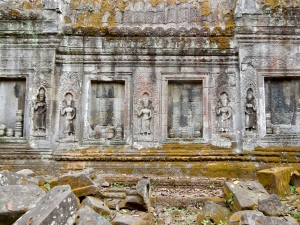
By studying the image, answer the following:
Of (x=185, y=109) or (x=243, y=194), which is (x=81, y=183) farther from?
(x=185, y=109)

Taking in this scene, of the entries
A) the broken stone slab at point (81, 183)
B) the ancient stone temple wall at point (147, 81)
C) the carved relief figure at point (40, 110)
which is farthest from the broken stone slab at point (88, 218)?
the carved relief figure at point (40, 110)

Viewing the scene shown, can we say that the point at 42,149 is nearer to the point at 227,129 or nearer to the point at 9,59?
the point at 9,59

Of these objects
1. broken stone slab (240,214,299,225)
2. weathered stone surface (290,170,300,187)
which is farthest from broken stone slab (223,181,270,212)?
weathered stone surface (290,170,300,187)

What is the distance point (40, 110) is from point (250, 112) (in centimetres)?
612

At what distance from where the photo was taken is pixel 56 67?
32.9 feet

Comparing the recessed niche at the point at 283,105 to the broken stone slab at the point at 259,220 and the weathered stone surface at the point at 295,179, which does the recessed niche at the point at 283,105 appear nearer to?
the weathered stone surface at the point at 295,179

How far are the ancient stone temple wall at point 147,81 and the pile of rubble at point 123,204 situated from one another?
2.03 metres

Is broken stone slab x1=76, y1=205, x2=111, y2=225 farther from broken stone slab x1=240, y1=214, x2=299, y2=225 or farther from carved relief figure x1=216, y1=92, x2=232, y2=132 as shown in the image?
carved relief figure x1=216, y1=92, x2=232, y2=132

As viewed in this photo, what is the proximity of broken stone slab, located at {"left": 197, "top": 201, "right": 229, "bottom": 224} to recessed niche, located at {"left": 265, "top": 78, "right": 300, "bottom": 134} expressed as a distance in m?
4.23

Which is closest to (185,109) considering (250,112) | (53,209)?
(250,112)

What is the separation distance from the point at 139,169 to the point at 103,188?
1.72m

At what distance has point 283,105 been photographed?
32.1 ft

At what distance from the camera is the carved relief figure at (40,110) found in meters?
9.64

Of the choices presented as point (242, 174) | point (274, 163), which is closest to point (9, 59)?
point (242, 174)
